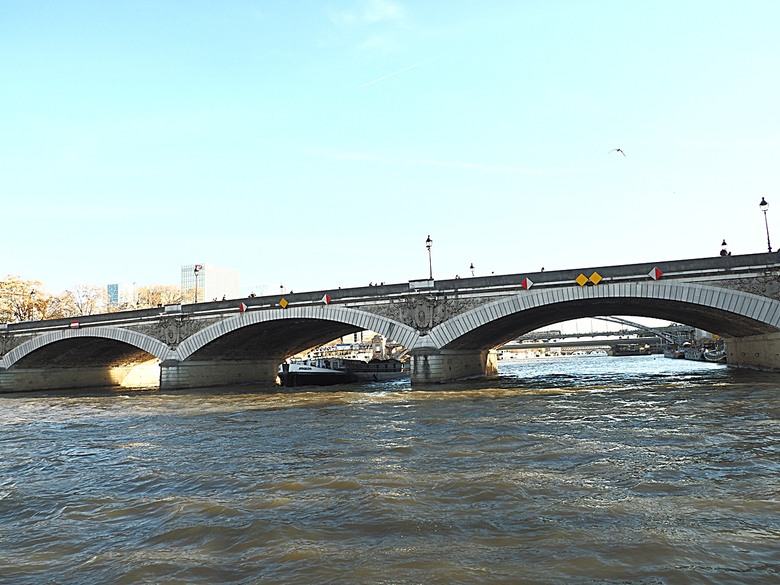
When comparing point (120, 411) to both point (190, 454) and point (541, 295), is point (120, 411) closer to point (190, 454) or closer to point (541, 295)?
point (190, 454)

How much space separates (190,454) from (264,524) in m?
6.90

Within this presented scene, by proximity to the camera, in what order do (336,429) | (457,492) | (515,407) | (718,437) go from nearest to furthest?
1. (457,492)
2. (718,437)
3. (336,429)
4. (515,407)

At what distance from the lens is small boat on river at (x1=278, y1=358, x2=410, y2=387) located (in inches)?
1998

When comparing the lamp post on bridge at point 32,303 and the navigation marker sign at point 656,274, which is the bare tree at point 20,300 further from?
the navigation marker sign at point 656,274

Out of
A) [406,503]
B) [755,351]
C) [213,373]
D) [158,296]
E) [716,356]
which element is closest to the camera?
[406,503]

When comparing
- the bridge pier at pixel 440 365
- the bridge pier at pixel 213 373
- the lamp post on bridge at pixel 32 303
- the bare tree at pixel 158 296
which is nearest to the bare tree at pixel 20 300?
the lamp post on bridge at pixel 32 303

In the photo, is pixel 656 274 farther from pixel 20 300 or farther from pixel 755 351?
pixel 20 300

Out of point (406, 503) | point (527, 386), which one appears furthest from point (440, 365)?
point (406, 503)

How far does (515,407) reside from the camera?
22797 millimetres

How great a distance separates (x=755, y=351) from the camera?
41.9 meters

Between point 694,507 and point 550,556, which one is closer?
point 550,556

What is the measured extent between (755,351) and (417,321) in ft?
78.5

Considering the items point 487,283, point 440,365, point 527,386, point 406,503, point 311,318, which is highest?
point 487,283

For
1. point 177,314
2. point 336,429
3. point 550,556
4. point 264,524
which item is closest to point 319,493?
point 264,524
